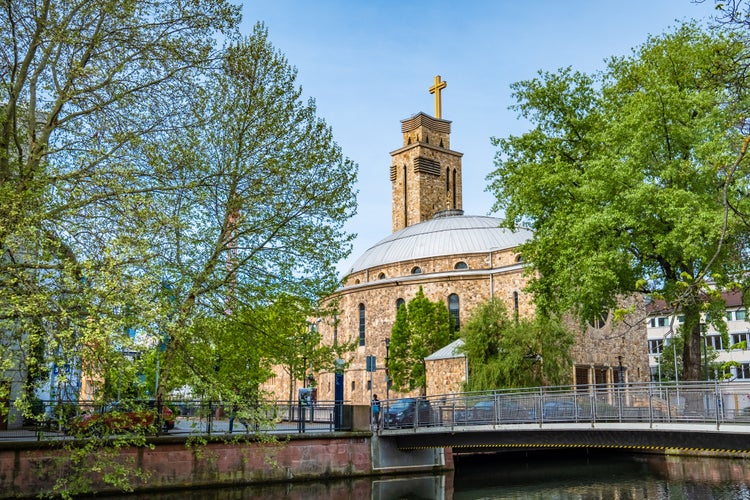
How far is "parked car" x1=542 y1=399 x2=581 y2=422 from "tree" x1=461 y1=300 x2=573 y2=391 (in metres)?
12.1

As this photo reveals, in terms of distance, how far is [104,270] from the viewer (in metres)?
12.8

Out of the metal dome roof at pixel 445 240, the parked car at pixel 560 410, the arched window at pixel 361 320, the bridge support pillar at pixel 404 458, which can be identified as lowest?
the bridge support pillar at pixel 404 458

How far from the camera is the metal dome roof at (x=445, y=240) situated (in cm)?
5009

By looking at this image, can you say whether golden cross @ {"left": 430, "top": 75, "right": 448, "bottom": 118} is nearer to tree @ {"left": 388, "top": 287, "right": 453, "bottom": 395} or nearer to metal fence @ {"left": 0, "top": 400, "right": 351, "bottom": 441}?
tree @ {"left": 388, "top": 287, "right": 453, "bottom": 395}

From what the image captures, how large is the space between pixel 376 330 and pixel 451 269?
659cm

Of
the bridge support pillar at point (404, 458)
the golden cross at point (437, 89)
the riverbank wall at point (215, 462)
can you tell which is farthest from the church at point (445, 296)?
the golden cross at point (437, 89)

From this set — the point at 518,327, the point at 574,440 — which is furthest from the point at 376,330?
the point at 574,440

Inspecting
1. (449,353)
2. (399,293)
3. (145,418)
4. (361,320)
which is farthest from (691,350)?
(361,320)

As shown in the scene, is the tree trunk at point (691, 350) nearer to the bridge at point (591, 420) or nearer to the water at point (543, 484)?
the bridge at point (591, 420)

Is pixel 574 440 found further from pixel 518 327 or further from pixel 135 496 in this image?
pixel 518 327

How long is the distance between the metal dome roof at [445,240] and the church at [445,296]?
7 centimetres

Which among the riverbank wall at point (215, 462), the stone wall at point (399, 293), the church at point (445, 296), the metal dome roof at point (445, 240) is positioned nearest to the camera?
the riverbank wall at point (215, 462)

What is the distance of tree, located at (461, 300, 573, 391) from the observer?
34.5 m

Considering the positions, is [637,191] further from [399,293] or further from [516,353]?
[399,293]
